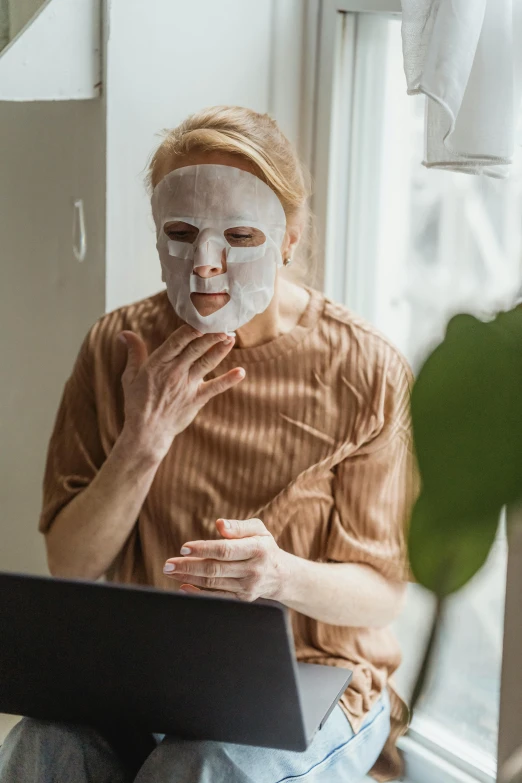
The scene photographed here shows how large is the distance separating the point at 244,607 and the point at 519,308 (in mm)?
494

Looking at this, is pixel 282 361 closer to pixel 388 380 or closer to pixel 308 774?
pixel 388 380

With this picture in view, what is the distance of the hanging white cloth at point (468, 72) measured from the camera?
0.75 m

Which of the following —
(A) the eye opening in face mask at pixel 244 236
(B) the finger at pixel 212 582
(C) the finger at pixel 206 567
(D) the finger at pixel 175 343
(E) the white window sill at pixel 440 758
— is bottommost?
(E) the white window sill at pixel 440 758

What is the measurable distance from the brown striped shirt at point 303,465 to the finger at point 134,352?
0.20ft

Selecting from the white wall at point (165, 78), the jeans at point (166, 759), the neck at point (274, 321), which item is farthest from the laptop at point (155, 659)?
the white wall at point (165, 78)

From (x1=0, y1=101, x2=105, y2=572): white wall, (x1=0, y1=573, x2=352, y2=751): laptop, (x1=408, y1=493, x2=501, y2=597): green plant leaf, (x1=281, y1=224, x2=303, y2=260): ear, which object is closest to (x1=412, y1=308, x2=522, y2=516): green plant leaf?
(x1=408, y1=493, x2=501, y2=597): green plant leaf

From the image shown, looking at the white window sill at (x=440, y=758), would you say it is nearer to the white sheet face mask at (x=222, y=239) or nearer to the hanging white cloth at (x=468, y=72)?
the white sheet face mask at (x=222, y=239)

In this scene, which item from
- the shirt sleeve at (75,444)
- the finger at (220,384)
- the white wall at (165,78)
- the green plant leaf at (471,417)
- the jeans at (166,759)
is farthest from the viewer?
the white wall at (165,78)

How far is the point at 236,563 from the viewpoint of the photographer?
3.42 feet

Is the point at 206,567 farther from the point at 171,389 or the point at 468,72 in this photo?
the point at 468,72

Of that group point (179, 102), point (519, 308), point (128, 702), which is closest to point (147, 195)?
point (179, 102)

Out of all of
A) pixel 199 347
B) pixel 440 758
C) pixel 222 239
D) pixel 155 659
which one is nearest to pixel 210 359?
pixel 199 347

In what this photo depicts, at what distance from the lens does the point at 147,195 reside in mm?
1429

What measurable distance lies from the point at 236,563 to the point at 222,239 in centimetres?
40
